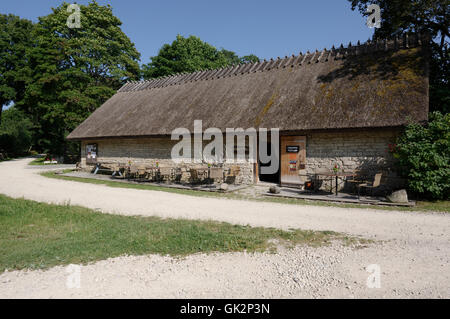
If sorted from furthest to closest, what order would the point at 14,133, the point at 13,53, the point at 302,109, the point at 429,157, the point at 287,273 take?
the point at 13,53
the point at 14,133
the point at 302,109
the point at 429,157
the point at 287,273

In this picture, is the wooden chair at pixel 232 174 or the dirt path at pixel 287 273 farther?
the wooden chair at pixel 232 174

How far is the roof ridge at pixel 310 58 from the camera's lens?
12.4m

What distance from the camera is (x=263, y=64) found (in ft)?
54.8

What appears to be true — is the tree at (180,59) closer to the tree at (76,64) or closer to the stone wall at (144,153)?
the tree at (76,64)

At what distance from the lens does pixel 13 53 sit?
3300 centimetres

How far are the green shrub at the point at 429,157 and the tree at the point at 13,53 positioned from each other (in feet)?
115

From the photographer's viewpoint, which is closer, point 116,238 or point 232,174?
point 116,238

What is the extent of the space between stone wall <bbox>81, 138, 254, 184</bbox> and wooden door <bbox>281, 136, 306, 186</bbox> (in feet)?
5.14

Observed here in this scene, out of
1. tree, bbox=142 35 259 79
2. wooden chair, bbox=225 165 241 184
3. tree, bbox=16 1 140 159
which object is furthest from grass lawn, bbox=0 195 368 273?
tree, bbox=142 35 259 79

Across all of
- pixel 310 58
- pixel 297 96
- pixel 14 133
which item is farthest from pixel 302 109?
pixel 14 133

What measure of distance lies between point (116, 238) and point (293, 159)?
28.8 ft

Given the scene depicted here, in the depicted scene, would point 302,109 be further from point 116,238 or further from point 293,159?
point 116,238

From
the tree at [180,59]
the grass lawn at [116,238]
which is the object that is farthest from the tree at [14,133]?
the grass lawn at [116,238]
